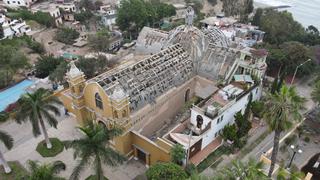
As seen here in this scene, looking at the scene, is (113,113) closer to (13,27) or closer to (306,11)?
(13,27)

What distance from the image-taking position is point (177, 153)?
33.2 meters

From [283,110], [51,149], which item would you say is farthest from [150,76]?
[283,110]

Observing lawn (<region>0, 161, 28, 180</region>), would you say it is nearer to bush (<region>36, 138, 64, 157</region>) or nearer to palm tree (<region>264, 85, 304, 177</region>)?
bush (<region>36, 138, 64, 157</region>)

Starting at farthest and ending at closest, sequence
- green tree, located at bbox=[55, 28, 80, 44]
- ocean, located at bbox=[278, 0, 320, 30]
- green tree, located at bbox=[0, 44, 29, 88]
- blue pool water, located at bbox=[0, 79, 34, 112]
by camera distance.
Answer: ocean, located at bbox=[278, 0, 320, 30] < green tree, located at bbox=[55, 28, 80, 44] < green tree, located at bbox=[0, 44, 29, 88] < blue pool water, located at bbox=[0, 79, 34, 112]

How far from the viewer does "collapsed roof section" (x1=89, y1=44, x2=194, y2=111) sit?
38.7 meters

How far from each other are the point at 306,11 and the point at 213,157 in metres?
97.8

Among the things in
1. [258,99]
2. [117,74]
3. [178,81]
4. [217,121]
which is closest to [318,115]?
[258,99]

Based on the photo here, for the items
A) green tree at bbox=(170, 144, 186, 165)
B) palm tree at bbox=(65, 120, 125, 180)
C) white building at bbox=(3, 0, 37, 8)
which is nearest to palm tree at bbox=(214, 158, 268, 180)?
green tree at bbox=(170, 144, 186, 165)

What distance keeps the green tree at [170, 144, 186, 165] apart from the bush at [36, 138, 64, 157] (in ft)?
56.2

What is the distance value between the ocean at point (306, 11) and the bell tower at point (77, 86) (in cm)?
8611

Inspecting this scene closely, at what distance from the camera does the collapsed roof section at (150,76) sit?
127 feet

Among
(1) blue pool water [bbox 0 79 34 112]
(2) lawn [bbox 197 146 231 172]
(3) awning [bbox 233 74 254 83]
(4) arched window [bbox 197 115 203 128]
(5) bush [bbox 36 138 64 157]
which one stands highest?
(3) awning [bbox 233 74 254 83]

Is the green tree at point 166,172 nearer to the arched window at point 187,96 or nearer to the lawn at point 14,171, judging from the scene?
the lawn at point 14,171

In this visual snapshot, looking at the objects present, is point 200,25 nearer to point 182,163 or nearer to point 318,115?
point 318,115
